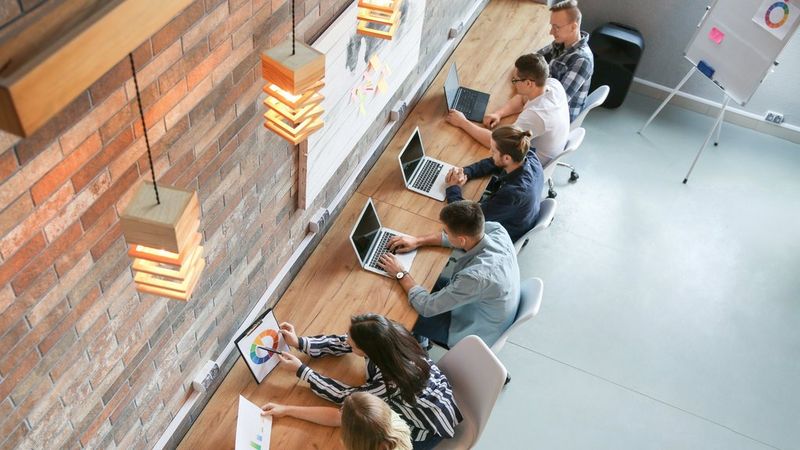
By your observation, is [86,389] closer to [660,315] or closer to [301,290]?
[301,290]

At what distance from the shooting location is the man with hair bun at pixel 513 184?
4.21 m

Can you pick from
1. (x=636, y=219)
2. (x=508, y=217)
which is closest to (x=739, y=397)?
(x=636, y=219)

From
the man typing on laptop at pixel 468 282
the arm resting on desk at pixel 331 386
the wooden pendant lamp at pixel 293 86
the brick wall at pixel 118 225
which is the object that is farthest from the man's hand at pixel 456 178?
the wooden pendant lamp at pixel 293 86

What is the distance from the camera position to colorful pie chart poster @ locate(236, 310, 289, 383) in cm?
315

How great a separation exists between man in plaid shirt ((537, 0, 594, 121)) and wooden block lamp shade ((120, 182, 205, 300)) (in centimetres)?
385

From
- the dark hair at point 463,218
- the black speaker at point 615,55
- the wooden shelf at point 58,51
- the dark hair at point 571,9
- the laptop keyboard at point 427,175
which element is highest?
the wooden shelf at point 58,51

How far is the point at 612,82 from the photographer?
6559 mm

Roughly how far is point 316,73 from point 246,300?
5.10 ft

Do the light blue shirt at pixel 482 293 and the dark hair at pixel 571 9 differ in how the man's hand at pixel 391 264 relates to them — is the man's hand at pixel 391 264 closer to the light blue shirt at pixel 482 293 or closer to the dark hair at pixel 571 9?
the light blue shirt at pixel 482 293

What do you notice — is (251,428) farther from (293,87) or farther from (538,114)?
(538,114)

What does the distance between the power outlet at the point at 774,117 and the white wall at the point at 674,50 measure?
0.13 feet

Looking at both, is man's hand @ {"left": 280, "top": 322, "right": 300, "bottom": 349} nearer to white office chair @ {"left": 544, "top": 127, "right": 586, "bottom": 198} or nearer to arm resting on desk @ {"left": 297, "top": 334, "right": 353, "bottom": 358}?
arm resting on desk @ {"left": 297, "top": 334, "right": 353, "bottom": 358}

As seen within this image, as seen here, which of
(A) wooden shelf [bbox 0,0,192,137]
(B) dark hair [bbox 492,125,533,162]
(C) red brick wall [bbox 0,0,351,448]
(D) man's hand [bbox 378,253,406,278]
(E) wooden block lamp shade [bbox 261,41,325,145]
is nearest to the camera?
(A) wooden shelf [bbox 0,0,192,137]

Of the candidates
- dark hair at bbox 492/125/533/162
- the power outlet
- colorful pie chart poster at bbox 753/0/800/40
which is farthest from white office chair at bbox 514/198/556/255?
the power outlet
